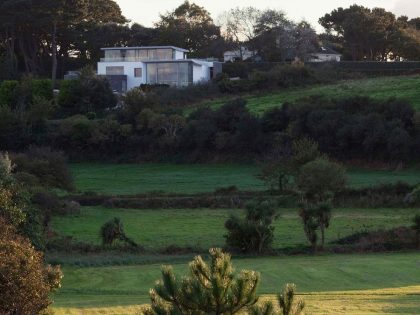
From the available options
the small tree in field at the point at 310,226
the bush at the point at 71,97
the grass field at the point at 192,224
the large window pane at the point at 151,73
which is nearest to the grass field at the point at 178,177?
the grass field at the point at 192,224

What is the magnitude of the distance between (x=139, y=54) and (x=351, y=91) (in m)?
27.9

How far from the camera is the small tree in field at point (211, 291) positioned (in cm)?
1171

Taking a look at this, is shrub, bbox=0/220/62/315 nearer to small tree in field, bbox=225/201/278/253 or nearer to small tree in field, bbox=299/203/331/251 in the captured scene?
small tree in field, bbox=225/201/278/253

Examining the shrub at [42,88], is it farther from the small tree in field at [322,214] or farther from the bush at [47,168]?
the small tree in field at [322,214]

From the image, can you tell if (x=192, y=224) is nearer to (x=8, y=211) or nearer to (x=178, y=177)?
(x=8, y=211)

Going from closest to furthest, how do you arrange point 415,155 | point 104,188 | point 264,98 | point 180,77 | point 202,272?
point 202,272
point 104,188
point 415,155
point 264,98
point 180,77

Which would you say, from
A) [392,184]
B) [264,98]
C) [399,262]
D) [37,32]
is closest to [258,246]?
[399,262]

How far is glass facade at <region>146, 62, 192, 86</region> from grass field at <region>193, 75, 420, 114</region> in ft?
36.8

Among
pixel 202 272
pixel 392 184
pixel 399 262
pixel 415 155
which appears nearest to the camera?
pixel 202 272

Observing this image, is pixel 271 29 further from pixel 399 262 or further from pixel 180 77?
pixel 399 262

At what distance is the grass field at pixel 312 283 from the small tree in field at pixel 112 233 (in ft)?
19.8

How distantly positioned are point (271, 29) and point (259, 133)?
3430 centimetres

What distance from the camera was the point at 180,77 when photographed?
324ft

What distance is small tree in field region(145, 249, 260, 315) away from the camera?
11.7m
